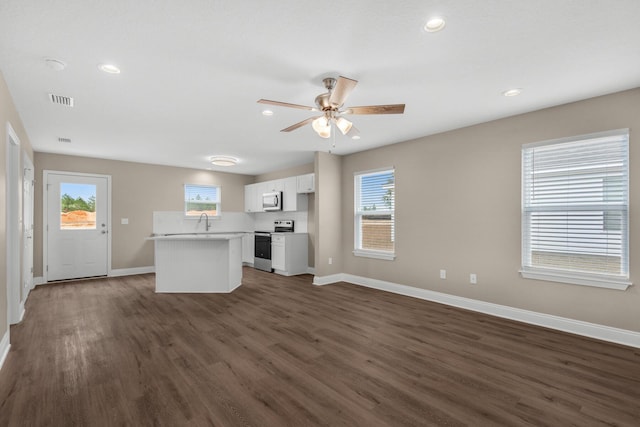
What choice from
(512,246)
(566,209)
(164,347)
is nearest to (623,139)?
(566,209)

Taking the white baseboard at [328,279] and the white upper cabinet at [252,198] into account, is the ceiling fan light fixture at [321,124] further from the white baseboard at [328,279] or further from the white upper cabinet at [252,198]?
the white upper cabinet at [252,198]

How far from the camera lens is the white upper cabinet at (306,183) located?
6547mm

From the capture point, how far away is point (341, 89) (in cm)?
249

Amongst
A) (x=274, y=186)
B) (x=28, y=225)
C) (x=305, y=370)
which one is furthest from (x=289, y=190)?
(x=305, y=370)

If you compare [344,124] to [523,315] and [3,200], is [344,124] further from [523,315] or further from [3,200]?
[3,200]

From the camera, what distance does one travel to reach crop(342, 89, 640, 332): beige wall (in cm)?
315

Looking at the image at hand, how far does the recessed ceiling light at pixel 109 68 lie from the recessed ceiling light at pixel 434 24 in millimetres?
2439

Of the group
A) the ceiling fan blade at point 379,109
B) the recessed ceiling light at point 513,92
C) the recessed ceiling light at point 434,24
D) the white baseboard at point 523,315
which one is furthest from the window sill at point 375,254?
the recessed ceiling light at point 434,24

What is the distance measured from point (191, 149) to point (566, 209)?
558 centimetres

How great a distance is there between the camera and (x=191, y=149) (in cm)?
564

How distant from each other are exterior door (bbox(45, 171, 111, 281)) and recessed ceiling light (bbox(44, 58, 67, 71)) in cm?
442

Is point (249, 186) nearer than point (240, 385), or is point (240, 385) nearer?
point (240, 385)

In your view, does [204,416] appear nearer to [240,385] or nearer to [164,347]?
[240,385]

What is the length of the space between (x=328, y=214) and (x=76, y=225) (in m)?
4.93
